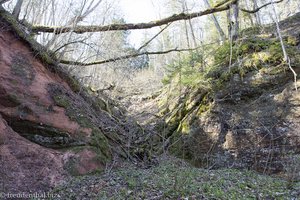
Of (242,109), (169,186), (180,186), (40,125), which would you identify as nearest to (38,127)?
(40,125)

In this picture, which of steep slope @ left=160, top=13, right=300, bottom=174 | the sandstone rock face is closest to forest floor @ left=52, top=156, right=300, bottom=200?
the sandstone rock face

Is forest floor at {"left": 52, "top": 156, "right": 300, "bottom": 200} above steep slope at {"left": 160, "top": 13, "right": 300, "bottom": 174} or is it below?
below

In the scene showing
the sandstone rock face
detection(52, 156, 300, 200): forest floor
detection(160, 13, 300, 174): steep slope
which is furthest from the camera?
detection(160, 13, 300, 174): steep slope

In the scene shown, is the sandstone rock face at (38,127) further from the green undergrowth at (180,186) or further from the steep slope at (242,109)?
the steep slope at (242,109)

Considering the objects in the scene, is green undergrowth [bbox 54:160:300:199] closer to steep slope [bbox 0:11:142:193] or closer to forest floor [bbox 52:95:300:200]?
forest floor [bbox 52:95:300:200]

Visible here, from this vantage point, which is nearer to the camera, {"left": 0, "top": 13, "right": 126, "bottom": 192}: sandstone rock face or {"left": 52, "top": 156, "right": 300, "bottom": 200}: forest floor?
{"left": 52, "top": 156, "right": 300, "bottom": 200}: forest floor

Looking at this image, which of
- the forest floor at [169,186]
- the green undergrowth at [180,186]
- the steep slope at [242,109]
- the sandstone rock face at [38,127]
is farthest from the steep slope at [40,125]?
the steep slope at [242,109]

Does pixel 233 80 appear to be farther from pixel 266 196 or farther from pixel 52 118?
pixel 52 118

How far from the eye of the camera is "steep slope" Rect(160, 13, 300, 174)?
7.05m

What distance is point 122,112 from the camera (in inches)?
438

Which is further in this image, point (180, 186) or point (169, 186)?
point (169, 186)

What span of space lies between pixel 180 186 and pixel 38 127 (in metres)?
2.88

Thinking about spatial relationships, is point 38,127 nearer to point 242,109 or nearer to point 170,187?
point 170,187

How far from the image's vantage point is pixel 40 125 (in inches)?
212
